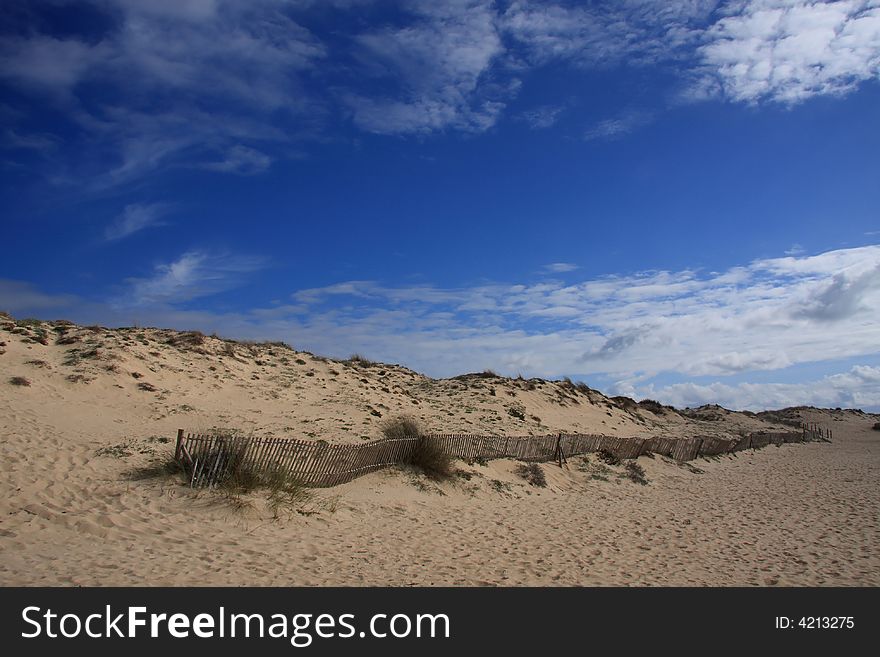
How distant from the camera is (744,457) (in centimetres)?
3300

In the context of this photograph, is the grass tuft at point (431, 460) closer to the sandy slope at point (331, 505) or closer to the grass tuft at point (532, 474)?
the sandy slope at point (331, 505)

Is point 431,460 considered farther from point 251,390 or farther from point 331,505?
point 251,390

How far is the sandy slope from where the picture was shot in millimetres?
8578

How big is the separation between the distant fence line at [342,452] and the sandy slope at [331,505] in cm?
42

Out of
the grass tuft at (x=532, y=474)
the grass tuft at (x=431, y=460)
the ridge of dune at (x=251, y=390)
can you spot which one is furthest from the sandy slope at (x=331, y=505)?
the grass tuft at (x=431, y=460)

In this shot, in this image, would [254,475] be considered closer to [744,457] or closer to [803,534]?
[803,534]

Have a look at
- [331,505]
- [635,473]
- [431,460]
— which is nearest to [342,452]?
[331,505]

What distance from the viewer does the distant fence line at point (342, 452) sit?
441 inches

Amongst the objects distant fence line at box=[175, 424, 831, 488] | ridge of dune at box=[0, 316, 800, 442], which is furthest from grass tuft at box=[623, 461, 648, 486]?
ridge of dune at box=[0, 316, 800, 442]

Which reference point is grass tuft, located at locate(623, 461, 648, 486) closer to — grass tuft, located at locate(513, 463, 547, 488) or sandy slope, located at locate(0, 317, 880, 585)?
sandy slope, located at locate(0, 317, 880, 585)

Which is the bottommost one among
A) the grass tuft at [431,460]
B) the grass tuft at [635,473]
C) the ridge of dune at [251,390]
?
the grass tuft at [635,473]

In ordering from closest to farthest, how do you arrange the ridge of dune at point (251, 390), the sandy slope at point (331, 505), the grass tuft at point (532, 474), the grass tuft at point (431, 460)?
1. the sandy slope at point (331, 505)
2. the grass tuft at point (431, 460)
3. the grass tuft at point (532, 474)
4. the ridge of dune at point (251, 390)

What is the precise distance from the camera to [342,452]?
43.7 ft
